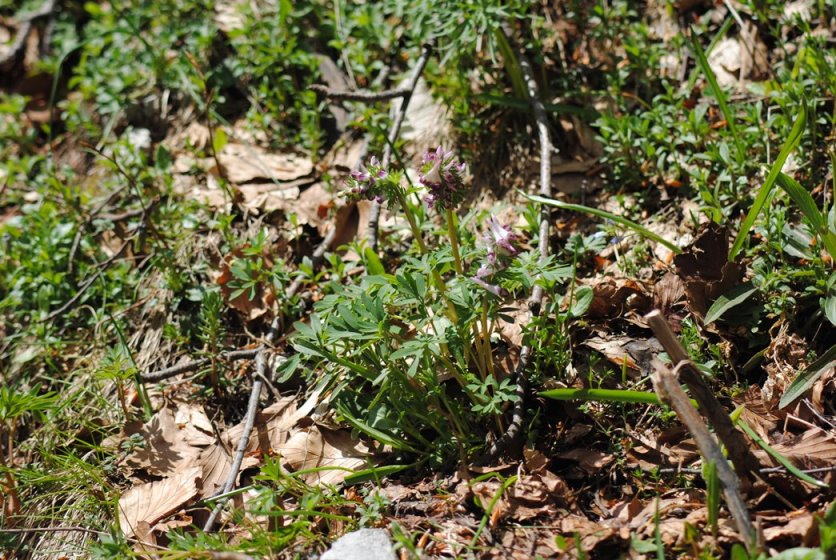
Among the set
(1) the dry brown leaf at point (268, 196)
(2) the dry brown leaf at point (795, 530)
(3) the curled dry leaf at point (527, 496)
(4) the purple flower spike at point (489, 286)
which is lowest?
(3) the curled dry leaf at point (527, 496)

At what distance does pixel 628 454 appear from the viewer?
7.54ft

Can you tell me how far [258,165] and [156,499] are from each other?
76.1 inches

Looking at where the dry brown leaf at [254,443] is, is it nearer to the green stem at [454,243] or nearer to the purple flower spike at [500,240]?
the green stem at [454,243]

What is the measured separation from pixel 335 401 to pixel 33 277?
1.94 meters

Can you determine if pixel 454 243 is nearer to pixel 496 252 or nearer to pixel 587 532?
pixel 496 252

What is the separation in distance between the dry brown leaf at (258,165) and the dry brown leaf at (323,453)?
158cm

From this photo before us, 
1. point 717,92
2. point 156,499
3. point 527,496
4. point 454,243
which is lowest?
point 156,499

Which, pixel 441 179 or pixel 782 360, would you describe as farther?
pixel 782 360

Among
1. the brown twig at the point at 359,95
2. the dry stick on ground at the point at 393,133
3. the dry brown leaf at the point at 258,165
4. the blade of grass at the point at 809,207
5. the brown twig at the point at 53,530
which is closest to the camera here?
the blade of grass at the point at 809,207

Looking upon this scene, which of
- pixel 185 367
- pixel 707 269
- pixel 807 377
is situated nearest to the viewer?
pixel 807 377

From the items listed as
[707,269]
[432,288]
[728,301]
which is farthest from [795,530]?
[432,288]

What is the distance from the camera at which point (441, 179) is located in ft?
6.91

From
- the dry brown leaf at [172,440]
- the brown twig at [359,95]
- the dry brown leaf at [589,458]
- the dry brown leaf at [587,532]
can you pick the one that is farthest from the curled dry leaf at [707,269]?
the dry brown leaf at [172,440]

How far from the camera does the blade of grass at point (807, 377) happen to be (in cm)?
224
